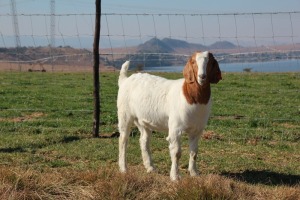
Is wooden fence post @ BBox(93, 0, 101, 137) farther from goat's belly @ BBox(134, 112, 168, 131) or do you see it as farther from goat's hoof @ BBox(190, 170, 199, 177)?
goat's hoof @ BBox(190, 170, 199, 177)

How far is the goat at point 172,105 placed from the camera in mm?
7586

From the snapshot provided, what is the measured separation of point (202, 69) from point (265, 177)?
231cm

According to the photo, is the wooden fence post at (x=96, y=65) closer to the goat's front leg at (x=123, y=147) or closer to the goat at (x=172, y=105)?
the goat at (x=172, y=105)

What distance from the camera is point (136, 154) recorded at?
10.0 m

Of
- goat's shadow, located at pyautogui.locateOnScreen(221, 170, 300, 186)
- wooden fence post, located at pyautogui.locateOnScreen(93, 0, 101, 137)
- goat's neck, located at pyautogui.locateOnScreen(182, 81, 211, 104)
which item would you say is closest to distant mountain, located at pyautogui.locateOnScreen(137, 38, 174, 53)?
wooden fence post, located at pyautogui.locateOnScreen(93, 0, 101, 137)

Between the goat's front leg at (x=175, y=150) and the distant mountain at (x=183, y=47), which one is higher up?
the distant mountain at (x=183, y=47)

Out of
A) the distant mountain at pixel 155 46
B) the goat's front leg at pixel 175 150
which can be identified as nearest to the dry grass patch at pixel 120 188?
the goat's front leg at pixel 175 150

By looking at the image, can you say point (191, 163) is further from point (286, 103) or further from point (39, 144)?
point (286, 103)

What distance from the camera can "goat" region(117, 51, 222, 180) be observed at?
7.59m

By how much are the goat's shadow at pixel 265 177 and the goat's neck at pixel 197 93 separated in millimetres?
1517

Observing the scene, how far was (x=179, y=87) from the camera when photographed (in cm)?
808

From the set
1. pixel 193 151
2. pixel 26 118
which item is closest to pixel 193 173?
pixel 193 151

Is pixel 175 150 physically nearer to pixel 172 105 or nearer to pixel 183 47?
pixel 172 105

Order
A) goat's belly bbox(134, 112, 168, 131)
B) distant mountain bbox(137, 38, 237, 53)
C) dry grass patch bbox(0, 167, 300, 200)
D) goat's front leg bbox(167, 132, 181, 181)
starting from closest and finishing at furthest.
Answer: dry grass patch bbox(0, 167, 300, 200), goat's front leg bbox(167, 132, 181, 181), goat's belly bbox(134, 112, 168, 131), distant mountain bbox(137, 38, 237, 53)
